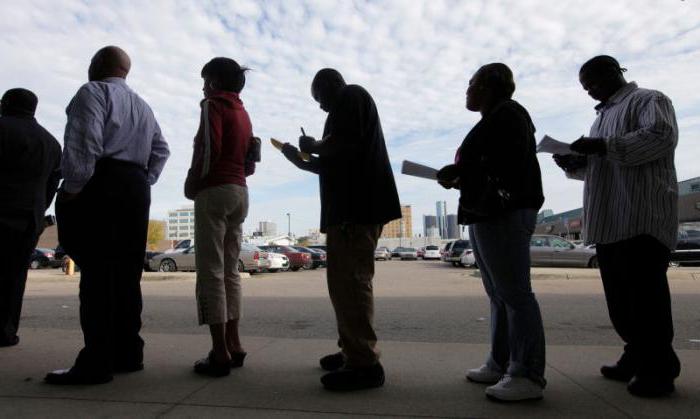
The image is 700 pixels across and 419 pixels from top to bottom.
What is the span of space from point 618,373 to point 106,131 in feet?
10.8

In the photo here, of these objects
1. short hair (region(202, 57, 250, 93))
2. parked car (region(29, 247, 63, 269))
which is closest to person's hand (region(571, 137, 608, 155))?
short hair (region(202, 57, 250, 93))

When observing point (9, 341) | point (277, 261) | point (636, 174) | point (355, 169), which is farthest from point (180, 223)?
point (636, 174)

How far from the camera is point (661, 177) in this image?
279 cm

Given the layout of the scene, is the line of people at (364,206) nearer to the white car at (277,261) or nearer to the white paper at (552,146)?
the white paper at (552,146)

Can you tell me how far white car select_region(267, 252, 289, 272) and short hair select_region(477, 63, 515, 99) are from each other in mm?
19673

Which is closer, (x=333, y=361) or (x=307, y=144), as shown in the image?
(x=307, y=144)

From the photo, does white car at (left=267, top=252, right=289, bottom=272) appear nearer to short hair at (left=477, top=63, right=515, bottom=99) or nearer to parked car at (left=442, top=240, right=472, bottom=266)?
parked car at (left=442, top=240, right=472, bottom=266)

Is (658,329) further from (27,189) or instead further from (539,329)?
(27,189)

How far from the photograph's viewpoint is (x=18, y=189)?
3812mm

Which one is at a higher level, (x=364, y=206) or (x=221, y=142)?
(x=221, y=142)

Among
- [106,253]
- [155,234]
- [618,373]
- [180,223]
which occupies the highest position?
[180,223]

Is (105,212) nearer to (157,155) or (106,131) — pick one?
(106,131)

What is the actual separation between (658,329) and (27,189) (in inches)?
163

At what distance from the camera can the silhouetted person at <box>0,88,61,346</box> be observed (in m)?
3.77
